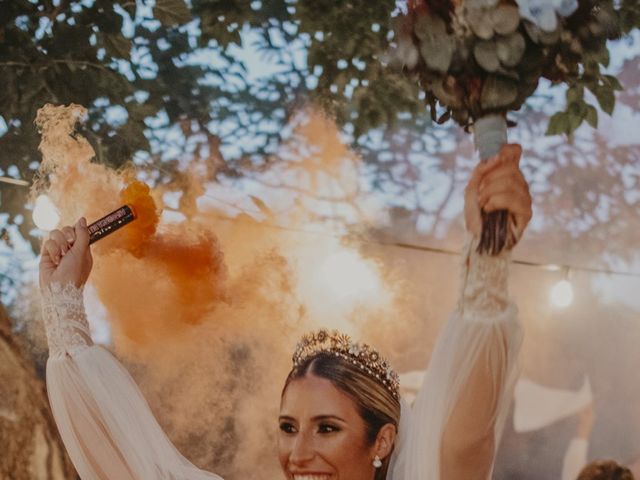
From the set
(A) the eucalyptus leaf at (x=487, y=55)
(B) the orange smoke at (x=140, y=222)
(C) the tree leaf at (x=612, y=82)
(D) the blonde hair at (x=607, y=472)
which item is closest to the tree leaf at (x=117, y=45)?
(B) the orange smoke at (x=140, y=222)

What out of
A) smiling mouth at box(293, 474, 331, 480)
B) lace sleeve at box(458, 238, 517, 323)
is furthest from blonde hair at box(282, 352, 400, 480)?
lace sleeve at box(458, 238, 517, 323)

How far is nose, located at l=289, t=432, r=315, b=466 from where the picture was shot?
2.42 meters

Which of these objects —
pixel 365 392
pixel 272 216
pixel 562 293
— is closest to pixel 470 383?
pixel 365 392

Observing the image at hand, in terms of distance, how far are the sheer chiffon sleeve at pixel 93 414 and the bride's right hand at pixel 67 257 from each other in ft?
0.09

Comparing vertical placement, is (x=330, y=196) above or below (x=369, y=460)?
above

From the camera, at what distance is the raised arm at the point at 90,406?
8.19ft

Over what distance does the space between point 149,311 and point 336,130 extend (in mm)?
647

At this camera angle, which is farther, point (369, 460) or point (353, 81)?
point (353, 81)

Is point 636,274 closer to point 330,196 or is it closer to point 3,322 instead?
point 330,196

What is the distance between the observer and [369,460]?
7.79 ft

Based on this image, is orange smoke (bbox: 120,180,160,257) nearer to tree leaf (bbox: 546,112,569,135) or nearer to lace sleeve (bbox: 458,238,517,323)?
lace sleeve (bbox: 458,238,517,323)

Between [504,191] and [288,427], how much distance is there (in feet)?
2.50

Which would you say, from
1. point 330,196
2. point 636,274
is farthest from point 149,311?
point 636,274

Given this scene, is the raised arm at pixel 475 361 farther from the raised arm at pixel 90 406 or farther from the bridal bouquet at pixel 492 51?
the raised arm at pixel 90 406
